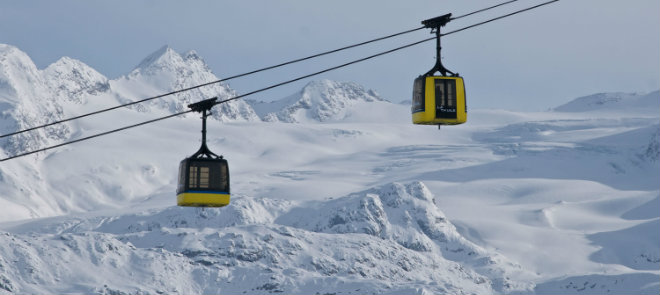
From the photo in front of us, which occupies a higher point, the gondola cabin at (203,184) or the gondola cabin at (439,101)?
the gondola cabin at (439,101)

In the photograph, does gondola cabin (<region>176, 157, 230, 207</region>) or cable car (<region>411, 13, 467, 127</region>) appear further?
gondola cabin (<region>176, 157, 230, 207</region>)

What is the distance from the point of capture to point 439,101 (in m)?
34.3

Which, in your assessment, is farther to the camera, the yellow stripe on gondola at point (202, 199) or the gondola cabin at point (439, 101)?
the yellow stripe on gondola at point (202, 199)

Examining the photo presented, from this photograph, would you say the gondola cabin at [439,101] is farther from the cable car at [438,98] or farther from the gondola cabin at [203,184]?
the gondola cabin at [203,184]

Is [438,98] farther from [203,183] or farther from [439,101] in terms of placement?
[203,183]

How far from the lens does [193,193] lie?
35.5m

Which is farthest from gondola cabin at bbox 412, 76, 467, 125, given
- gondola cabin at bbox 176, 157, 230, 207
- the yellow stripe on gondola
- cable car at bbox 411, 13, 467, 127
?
the yellow stripe on gondola

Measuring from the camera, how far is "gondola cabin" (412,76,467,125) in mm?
33812

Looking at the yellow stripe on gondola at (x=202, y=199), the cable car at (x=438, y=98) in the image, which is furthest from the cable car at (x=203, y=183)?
the cable car at (x=438, y=98)

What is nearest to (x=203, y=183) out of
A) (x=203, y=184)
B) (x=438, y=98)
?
(x=203, y=184)

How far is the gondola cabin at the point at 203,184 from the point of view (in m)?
35.5

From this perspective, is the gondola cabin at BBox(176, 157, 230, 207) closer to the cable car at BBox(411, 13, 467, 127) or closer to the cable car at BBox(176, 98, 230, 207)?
the cable car at BBox(176, 98, 230, 207)

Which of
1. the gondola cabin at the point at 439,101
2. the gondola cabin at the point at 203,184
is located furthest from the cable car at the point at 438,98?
the gondola cabin at the point at 203,184

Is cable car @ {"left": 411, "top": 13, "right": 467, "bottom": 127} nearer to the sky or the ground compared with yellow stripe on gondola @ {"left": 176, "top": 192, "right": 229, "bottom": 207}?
nearer to the sky
